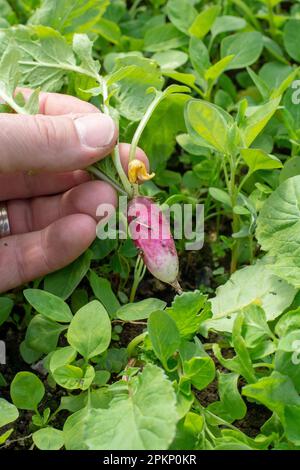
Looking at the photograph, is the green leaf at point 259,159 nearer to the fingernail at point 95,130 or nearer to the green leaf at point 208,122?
the green leaf at point 208,122

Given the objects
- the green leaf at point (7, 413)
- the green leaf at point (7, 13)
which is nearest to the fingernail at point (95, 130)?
the green leaf at point (7, 413)

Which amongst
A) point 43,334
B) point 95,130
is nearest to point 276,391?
point 43,334

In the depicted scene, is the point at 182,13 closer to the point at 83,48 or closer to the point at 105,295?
the point at 83,48

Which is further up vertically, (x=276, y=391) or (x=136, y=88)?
(x=136, y=88)

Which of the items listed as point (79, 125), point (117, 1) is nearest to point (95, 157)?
point (79, 125)

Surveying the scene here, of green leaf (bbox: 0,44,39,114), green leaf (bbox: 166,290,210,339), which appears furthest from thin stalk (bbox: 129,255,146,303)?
green leaf (bbox: 0,44,39,114)

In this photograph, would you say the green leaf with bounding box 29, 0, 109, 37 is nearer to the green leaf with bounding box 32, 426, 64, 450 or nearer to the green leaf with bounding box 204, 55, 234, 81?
the green leaf with bounding box 204, 55, 234, 81
